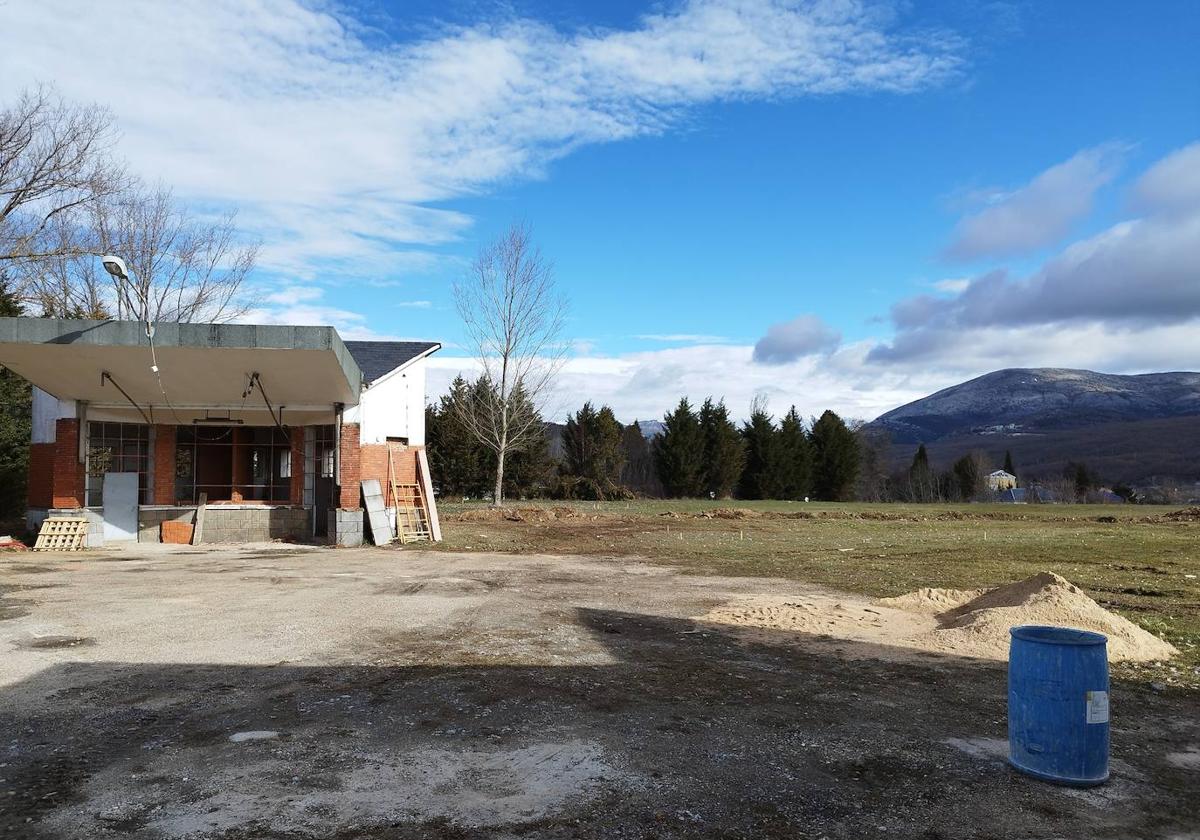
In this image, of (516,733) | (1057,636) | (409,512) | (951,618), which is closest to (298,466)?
(409,512)

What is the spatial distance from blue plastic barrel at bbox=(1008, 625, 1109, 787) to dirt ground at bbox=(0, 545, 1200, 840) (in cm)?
16

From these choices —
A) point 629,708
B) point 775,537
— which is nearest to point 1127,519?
point 775,537

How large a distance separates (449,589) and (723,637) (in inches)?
191

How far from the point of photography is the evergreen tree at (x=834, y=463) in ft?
162

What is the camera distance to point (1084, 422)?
196 meters

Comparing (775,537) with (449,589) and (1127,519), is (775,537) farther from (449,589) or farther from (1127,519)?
(1127,519)

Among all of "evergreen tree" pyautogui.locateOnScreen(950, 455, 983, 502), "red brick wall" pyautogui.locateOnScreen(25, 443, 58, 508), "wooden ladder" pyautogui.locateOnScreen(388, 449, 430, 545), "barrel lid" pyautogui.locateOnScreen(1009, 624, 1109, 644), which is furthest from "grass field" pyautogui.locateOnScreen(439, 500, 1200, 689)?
"evergreen tree" pyautogui.locateOnScreen(950, 455, 983, 502)

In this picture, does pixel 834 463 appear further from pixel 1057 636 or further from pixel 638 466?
pixel 1057 636

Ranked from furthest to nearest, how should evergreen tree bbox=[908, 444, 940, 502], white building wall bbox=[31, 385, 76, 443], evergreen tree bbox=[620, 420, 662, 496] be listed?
evergreen tree bbox=[908, 444, 940, 502] < evergreen tree bbox=[620, 420, 662, 496] < white building wall bbox=[31, 385, 76, 443]

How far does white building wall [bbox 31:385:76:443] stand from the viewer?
18344 mm

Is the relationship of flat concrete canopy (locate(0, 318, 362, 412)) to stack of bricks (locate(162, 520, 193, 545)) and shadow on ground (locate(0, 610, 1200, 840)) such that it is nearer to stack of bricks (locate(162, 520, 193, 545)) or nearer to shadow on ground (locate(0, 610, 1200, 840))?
stack of bricks (locate(162, 520, 193, 545))

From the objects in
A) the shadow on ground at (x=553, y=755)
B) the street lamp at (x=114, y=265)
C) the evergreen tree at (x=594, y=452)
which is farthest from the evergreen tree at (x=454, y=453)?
the shadow on ground at (x=553, y=755)

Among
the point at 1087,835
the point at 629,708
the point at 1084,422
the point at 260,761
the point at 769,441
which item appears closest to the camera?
the point at 1087,835

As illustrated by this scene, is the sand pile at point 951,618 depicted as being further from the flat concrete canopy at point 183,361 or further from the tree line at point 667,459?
the tree line at point 667,459
